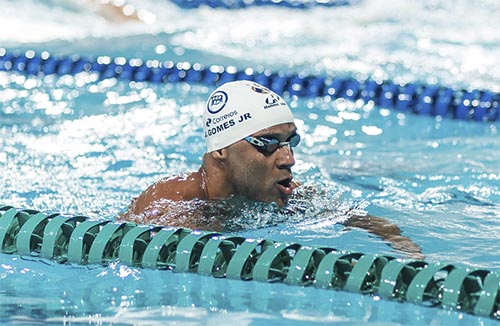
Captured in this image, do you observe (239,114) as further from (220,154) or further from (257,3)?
(257,3)

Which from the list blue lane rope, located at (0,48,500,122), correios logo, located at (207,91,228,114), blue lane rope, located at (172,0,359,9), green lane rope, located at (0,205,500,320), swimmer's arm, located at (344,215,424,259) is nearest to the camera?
green lane rope, located at (0,205,500,320)

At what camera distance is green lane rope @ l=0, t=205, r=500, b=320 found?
2.78 meters

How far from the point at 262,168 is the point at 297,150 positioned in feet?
5.60

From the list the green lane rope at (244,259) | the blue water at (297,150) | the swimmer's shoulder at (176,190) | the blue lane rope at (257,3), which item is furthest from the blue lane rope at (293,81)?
the green lane rope at (244,259)

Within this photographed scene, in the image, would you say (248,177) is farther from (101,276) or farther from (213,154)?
(101,276)

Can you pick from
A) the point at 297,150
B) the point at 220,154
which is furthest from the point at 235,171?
the point at 297,150

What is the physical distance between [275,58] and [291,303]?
175 inches

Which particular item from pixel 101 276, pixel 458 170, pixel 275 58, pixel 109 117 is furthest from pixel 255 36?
pixel 101 276

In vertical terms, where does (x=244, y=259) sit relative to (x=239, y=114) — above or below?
below

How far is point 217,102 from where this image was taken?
140 inches

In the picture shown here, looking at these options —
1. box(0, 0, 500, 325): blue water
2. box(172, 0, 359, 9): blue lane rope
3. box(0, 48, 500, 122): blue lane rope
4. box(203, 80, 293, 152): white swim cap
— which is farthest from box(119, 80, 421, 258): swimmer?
box(172, 0, 359, 9): blue lane rope

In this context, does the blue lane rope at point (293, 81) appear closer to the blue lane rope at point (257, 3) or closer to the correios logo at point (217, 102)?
the correios logo at point (217, 102)

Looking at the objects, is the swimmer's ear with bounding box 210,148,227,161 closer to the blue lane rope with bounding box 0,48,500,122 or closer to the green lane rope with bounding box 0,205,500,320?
the green lane rope with bounding box 0,205,500,320

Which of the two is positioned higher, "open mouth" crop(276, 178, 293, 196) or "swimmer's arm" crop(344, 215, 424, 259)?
"open mouth" crop(276, 178, 293, 196)
